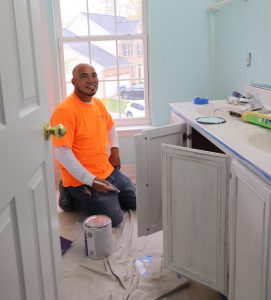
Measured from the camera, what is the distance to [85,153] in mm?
2447

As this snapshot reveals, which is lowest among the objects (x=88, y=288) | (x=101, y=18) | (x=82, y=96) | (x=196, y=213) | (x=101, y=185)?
(x=88, y=288)

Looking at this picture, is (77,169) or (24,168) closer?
(24,168)

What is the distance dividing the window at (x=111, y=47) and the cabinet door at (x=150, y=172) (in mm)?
1427

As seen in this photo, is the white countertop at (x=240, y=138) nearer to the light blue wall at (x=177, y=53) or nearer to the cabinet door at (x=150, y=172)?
the cabinet door at (x=150, y=172)

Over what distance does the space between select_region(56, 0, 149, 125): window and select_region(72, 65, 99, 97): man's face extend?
2.68 ft

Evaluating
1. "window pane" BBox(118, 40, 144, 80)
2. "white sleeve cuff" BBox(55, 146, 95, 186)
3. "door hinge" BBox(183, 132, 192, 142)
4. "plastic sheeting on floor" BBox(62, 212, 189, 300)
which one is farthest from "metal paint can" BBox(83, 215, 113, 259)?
"window pane" BBox(118, 40, 144, 80)

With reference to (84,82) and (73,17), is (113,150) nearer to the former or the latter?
(84,82)

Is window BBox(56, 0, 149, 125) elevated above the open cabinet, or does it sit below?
above

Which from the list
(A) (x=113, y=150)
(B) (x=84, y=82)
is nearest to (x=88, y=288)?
(A) (x=113, y=150)

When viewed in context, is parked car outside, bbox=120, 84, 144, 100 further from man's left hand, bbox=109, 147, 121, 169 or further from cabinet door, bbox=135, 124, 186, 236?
cabinet door, bbox=135, 124, 186, 236

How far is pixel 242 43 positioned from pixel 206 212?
145 centimetres

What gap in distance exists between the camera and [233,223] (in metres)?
1.40

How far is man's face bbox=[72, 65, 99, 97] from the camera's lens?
2422mm

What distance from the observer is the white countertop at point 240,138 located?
1.17m
